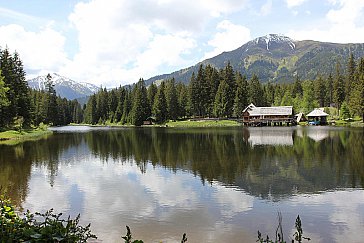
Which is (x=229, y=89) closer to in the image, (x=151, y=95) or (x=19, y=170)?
(x=151, y=95)

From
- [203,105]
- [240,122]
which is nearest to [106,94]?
[203,105]

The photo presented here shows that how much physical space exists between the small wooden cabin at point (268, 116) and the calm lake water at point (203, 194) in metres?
78.8

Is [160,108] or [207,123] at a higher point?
[160,108]

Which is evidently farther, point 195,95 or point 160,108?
point 160,108

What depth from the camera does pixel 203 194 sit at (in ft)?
58.7

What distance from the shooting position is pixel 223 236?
11758 mm

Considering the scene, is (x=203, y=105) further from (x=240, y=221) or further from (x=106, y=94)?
(x=240, y=221)

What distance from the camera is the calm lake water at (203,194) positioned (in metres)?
12.6

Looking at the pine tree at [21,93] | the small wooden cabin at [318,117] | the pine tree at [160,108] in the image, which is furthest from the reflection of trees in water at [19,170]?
the small wooden cabin at [318,117]

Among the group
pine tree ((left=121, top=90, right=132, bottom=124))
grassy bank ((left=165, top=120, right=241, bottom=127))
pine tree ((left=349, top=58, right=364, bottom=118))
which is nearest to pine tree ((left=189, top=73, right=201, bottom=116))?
grassy bank ((left=165, top=120, right=241, bottom=127))

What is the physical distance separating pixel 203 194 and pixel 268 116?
97.6 m

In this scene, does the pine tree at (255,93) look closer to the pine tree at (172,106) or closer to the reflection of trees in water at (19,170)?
the pine tree at (172,106)

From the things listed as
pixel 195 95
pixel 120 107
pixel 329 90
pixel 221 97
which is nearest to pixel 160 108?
pixel 195 95

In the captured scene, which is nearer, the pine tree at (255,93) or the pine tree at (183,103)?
the pine tree at (183,103)
